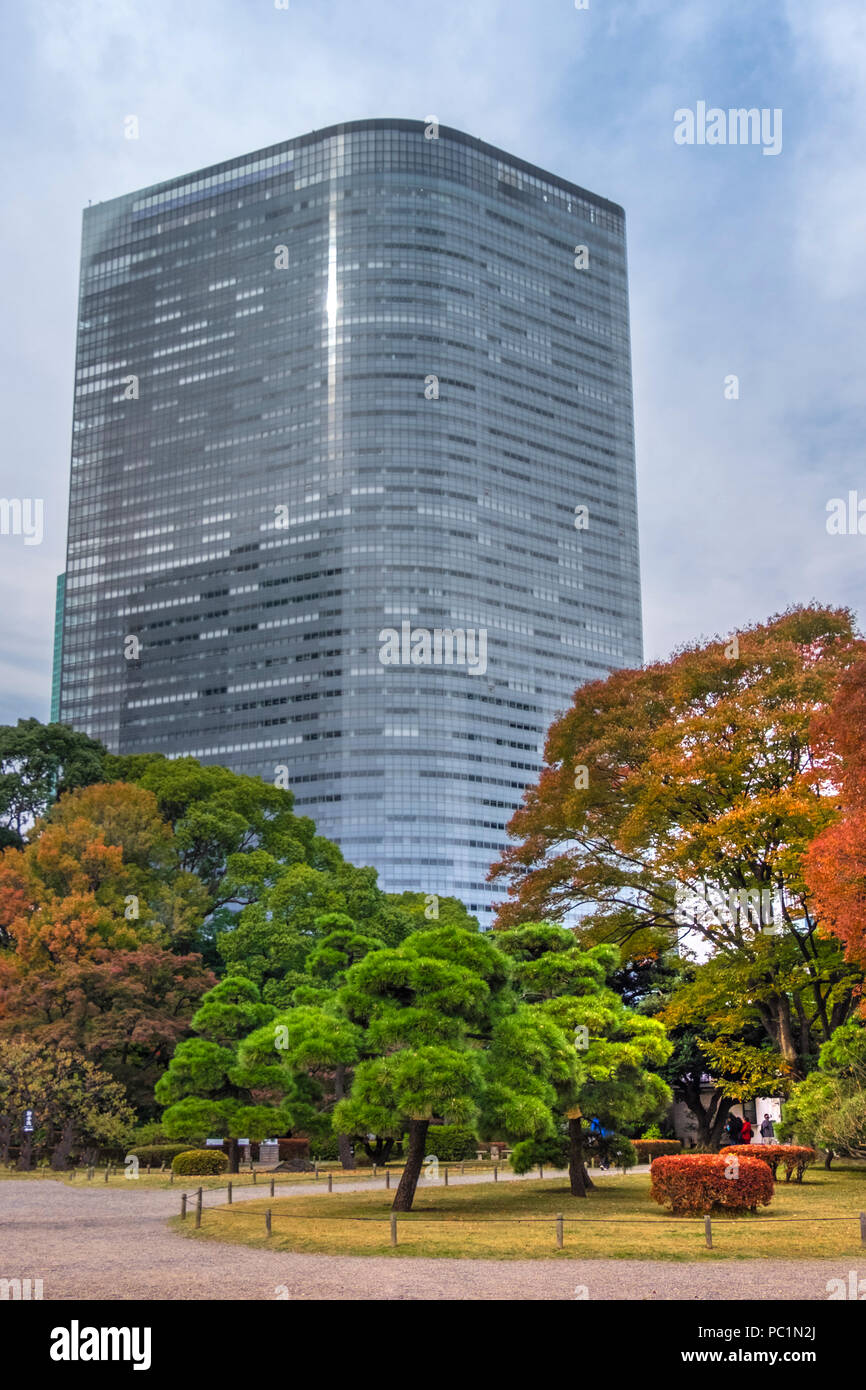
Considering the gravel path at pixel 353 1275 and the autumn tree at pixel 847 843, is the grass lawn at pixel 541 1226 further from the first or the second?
the autumn tree at pixel 847 843

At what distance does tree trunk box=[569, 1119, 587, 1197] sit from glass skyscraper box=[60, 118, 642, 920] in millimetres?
123285

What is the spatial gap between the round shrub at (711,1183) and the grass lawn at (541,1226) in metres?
0.33

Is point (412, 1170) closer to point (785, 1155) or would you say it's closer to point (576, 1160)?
point (576, 1160)

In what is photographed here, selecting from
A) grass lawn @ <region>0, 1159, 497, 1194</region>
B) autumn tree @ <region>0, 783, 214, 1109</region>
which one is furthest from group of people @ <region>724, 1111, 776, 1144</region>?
autumn tree @ <region>0, 783, 214, 1109</region>

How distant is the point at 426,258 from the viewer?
573 ft

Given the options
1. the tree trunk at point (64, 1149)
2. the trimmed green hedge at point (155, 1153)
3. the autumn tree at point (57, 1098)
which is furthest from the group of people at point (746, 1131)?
the tree trunk at point (64, 1149)

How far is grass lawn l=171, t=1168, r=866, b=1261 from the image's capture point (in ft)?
61.6

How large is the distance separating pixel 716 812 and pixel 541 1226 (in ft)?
52.6

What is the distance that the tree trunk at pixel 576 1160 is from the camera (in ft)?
94.7

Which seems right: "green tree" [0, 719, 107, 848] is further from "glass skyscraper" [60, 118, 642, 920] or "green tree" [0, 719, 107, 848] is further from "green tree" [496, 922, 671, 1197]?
"glass skyscraper" [60, 118, 642, 920]

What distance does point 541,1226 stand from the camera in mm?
22391

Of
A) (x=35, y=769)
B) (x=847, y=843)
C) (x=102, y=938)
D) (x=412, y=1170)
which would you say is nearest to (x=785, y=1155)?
(x=847, y=843)

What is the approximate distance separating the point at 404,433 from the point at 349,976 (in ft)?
484
